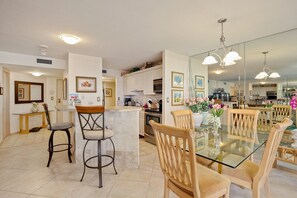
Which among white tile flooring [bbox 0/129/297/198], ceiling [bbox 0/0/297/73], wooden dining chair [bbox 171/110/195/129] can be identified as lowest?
white tile flooring [bbox 0/129/297/198]

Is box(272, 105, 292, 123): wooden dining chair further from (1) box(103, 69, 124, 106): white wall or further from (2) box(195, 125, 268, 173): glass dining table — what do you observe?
(1) box(103, 69, 124, 106): white wall

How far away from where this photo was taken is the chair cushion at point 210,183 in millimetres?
1175

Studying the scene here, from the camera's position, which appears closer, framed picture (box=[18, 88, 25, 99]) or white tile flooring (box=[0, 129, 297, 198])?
white tile flooring (box=[0, 129, 297, 198])

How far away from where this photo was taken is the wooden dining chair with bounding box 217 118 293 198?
3.96 feet

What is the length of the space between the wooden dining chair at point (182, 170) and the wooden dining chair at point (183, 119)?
0.88 meters

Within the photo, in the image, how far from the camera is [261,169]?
4.24 feet

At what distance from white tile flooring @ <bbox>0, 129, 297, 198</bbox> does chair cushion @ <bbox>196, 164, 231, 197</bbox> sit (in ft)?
2.41

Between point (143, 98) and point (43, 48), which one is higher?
point (43, 48)

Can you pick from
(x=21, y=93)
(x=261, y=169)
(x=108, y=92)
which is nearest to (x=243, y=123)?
(x=261, y=169)

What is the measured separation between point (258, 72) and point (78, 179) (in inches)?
152

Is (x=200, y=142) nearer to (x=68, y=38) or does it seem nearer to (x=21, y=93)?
(x=68, y=38)

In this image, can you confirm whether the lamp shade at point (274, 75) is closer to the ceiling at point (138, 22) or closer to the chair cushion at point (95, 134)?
the ceiling at point (138, 22)

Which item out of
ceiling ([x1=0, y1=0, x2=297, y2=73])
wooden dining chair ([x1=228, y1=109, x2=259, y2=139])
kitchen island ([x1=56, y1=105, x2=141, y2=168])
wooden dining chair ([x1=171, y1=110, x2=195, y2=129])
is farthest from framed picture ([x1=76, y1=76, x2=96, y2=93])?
wooden dining chair ([x1=228, y1=109, x2=259, y2=139])

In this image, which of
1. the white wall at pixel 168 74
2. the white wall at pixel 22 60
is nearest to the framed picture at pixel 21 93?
the white wall at pixel 22 60
